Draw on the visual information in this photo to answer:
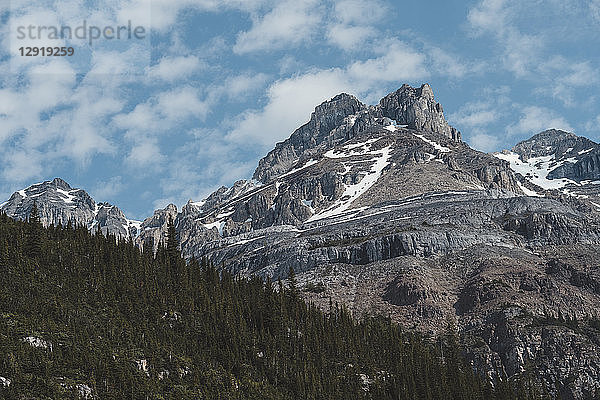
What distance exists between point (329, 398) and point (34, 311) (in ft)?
177

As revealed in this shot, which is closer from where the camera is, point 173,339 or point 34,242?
point 173,339

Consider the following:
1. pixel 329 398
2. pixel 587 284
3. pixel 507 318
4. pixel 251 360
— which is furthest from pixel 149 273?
pixel 587 284

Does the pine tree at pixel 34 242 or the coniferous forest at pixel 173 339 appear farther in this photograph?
the pine tree at pixel 34 242

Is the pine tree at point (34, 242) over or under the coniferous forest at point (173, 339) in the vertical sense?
over

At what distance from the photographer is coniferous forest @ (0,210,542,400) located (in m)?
96.1

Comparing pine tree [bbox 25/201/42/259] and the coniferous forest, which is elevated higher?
pine tree [bbox 25/201/42/259]

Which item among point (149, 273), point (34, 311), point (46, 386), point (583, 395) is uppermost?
point (149, 273)

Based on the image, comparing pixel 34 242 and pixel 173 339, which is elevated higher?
pixel 34 242

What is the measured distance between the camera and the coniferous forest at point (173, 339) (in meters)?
96.1

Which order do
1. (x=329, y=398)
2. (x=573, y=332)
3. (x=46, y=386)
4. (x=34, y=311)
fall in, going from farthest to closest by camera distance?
(x=573, y=332) → (x=329, y=398) → (x=34, y=311) → (x=46, y=386)

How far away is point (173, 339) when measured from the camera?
120688 millimetres

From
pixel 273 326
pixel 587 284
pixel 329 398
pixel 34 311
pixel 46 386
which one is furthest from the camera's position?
pixel 587 284

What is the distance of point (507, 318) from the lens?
581 feet

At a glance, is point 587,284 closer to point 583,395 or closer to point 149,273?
point 583,395
